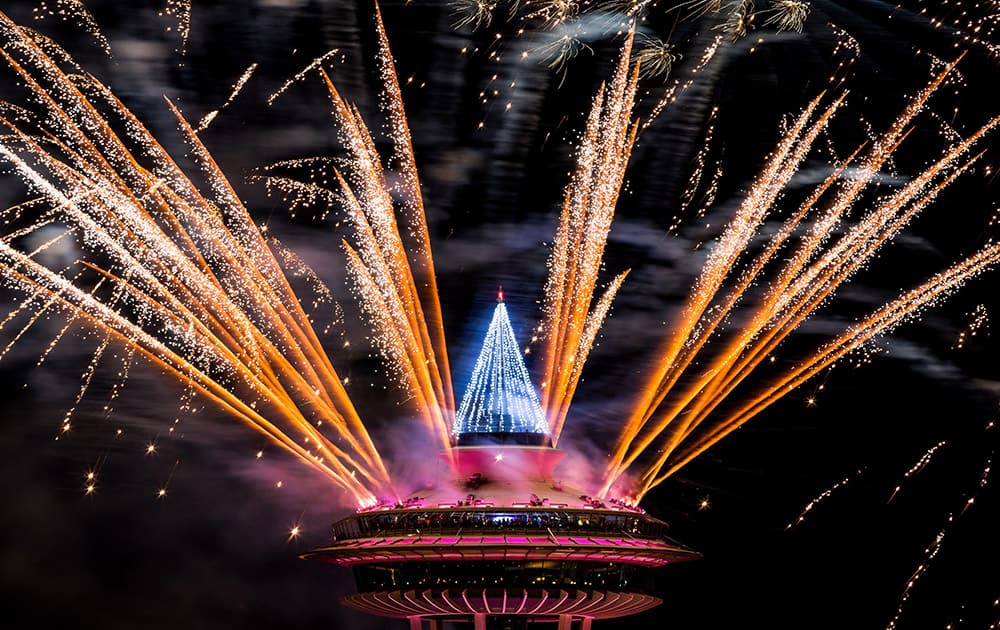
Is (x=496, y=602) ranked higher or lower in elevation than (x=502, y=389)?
lower

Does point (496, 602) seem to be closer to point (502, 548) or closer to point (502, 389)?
point (502, 548)

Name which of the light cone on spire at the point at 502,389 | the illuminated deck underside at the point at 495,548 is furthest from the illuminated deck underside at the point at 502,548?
the light cone on spire at the point at 502,389

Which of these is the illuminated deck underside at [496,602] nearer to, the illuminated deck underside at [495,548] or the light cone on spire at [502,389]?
the illuminated deck underside at [495,548]

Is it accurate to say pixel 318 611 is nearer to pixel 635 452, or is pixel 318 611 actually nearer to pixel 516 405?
pixel 516 405

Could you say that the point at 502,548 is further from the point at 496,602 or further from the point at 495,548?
the point at 496,602

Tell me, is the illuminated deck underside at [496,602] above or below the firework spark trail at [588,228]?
below

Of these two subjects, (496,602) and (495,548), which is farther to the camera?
(496,602)

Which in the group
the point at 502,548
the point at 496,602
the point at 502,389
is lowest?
the point at 496,602

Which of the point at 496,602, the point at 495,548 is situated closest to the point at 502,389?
the point at 495,548

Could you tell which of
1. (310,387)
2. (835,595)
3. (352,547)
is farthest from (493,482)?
(835,595)
